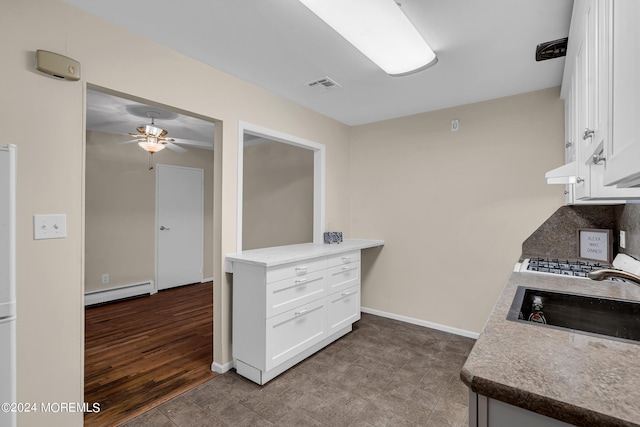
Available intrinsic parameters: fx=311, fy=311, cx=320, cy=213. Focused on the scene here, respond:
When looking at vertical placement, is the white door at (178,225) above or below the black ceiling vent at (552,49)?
below

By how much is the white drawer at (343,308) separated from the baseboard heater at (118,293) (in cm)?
317

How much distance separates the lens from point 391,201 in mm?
3568

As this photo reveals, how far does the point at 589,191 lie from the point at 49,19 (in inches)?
101

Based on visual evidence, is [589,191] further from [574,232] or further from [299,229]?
[299,229]

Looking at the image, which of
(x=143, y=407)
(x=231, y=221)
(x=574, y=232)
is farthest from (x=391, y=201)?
(x=143, y=407)

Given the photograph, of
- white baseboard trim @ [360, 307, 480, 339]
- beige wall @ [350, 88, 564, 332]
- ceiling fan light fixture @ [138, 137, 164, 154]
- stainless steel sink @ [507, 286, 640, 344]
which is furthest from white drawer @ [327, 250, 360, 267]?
ceiling fan light fixture @ [138, 137, 164, 154]

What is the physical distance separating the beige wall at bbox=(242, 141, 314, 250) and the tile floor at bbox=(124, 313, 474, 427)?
1.77m

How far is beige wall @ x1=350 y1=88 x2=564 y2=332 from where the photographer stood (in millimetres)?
2766

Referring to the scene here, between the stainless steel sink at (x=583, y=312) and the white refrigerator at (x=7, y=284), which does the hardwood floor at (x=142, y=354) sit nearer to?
the white refrigerator at (x=7, y=284)

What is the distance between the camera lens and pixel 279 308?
2.30 m

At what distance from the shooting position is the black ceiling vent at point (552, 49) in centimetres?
192

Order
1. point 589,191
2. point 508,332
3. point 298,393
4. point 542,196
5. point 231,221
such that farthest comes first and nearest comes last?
point 542,196 < point 231,221 < point 298,393 < point 589,191 < point 508,332

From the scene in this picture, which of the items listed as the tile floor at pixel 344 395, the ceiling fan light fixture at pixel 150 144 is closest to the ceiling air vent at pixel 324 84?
the ceiling fan light fixture at pixel 150 144

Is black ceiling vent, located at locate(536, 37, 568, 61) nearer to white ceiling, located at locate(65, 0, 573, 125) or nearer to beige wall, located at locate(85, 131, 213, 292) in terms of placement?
white ceiling, located at locate(65, 0, 573, 125)
